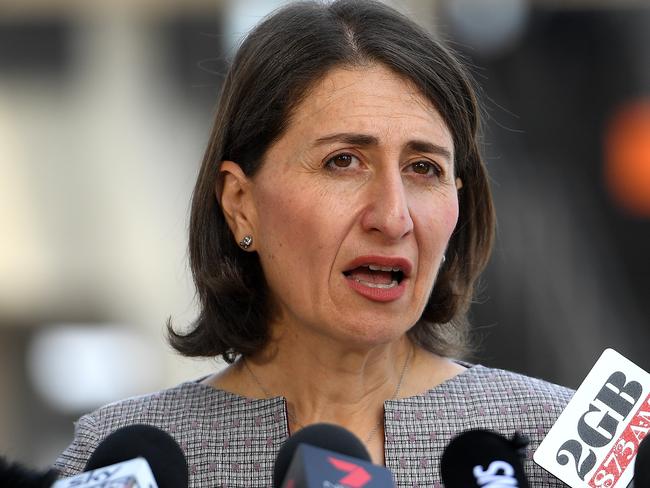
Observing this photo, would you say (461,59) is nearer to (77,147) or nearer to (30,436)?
(30,436)

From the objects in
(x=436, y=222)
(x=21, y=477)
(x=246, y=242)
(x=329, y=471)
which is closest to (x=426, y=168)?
(x=436, y=222)

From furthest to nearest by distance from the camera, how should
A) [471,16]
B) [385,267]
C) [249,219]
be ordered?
[471,16] → [249,219] → [385,267]

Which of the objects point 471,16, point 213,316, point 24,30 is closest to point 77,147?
point 24,30

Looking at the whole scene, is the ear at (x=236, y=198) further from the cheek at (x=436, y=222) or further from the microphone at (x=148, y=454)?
the microphone at (x=148, y=454)

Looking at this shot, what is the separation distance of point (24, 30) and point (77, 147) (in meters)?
1.18

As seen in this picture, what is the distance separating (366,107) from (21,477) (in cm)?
122

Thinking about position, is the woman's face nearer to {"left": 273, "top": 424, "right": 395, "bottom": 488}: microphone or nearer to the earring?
the earring

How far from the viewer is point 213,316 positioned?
3484mm

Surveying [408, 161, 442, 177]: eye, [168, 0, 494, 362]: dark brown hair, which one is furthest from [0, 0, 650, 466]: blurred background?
[408, 161, 442, 177]: eye

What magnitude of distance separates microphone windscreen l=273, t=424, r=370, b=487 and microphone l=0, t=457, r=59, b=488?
42cm

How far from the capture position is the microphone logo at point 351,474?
2.14m

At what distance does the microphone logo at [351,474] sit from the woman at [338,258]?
0.85 meters

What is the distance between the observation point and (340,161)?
10.1 feet

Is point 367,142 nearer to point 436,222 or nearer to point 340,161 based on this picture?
point 340,161
